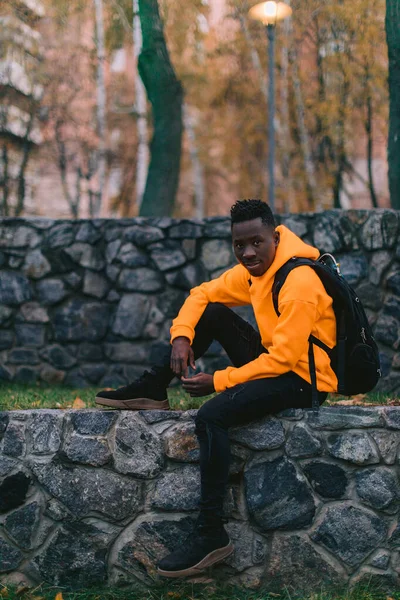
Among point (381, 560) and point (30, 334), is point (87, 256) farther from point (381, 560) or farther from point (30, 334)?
point (381, 560)

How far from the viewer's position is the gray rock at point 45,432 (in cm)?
378

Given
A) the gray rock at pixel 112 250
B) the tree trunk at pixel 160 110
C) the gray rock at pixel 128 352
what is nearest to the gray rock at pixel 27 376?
the gray rock at pixel 128 352

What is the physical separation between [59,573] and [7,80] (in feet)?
32.4

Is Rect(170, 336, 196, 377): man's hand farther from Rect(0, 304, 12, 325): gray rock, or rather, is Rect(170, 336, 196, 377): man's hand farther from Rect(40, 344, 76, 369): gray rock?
Rect(0, 304, 12, 325): gray rock

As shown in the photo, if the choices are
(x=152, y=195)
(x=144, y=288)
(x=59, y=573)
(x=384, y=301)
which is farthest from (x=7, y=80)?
(x=59, y=573)

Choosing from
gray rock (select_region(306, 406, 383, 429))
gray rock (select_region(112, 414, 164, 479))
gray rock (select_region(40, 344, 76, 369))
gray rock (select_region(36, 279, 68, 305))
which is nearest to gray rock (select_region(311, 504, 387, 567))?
gray rock (select_region(306, 406, 383, 429))

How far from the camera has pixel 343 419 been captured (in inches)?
142

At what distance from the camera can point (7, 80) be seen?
11.9 meters

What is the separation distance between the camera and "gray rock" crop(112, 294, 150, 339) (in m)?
6.92

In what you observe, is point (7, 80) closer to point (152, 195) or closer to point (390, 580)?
point (152, 195)

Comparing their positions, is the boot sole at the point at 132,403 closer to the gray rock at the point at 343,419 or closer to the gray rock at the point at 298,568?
the gray rock at the point at 343,419

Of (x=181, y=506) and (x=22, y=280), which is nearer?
(x=181, y=506)

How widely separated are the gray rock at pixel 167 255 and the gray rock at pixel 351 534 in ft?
12.1

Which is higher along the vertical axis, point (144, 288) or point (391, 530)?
point (144, 288)
